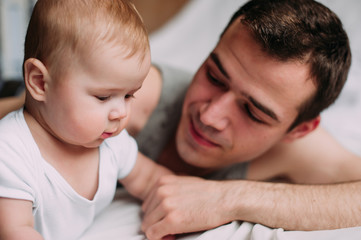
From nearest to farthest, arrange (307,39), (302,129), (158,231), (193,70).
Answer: (158,231) → (307,39) → (302,129) → (193,70)

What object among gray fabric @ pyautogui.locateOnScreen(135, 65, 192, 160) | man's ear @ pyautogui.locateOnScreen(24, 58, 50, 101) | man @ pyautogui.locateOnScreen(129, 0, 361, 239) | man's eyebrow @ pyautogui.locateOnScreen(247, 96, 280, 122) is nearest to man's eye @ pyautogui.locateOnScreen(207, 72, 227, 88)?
man @ pyautogui.locateOnScreen(129, 0, 361, 239)

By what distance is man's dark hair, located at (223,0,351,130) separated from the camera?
99cm

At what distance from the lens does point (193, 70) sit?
86.9 inches

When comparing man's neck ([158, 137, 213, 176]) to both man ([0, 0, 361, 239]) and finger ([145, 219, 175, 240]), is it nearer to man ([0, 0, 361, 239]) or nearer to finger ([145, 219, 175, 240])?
man ([0, 0, 361, 239])

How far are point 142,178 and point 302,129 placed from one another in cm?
62

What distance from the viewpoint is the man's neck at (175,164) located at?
1.38 metres

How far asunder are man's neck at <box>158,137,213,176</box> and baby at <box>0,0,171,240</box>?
591mm

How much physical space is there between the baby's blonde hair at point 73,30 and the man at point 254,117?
46 centimetres

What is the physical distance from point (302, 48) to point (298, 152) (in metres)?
0.53

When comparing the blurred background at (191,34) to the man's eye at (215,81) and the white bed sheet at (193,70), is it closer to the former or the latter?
the white bed sheet at (193,70)

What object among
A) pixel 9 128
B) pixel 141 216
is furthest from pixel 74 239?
pixel 9 128

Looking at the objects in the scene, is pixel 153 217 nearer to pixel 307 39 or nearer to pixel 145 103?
pixel 145 103

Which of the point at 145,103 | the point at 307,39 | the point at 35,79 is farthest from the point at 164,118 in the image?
the point at 35,79

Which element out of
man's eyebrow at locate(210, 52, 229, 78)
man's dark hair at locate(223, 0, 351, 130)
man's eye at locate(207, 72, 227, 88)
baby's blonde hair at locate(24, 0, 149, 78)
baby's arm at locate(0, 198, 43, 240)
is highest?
man's dark hair at locate(223, 0, 351, 130)
